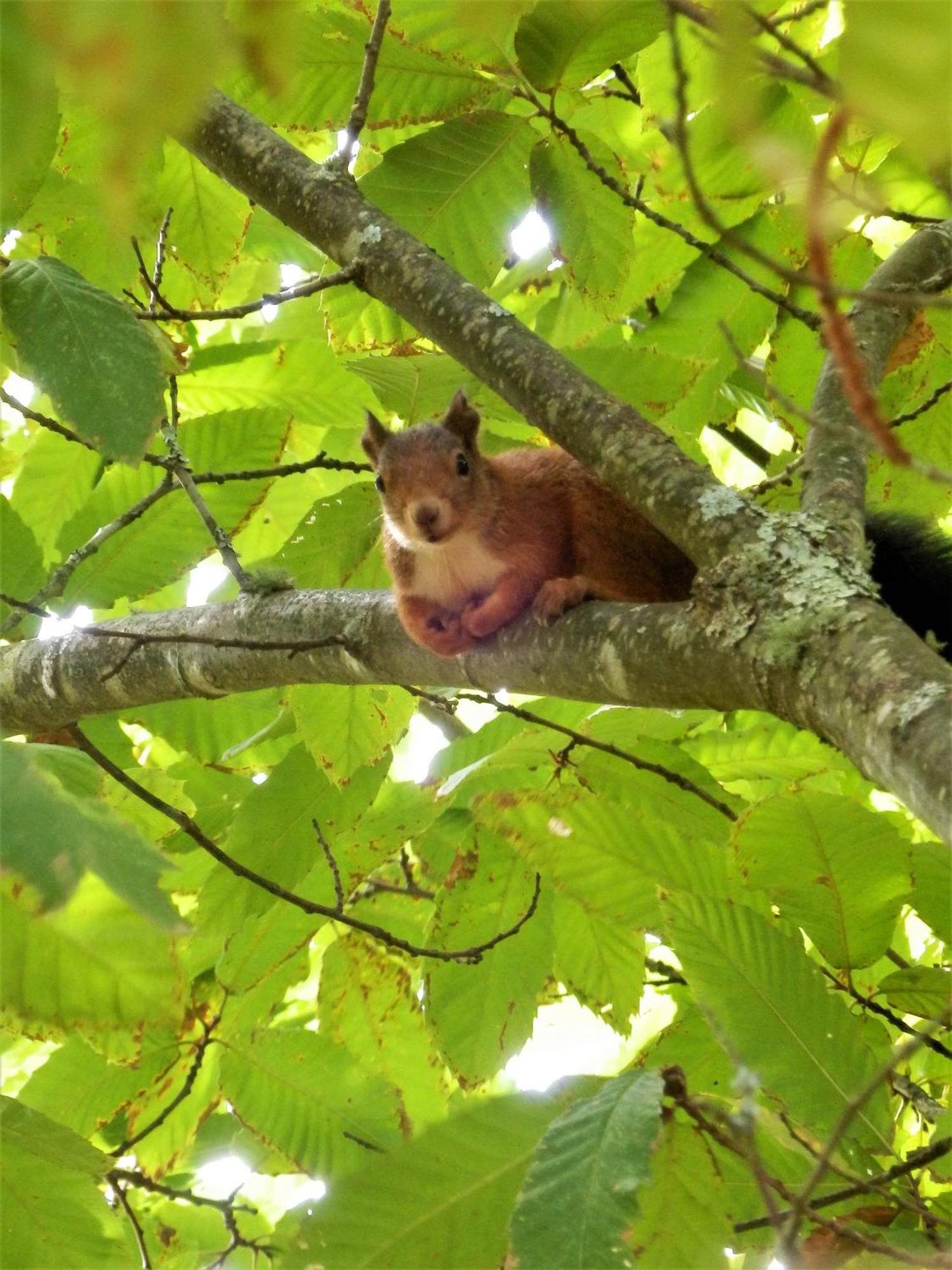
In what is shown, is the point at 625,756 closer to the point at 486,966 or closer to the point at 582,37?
the point at 486,966

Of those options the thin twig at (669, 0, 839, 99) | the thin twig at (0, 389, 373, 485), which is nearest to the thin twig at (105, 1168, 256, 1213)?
the thin twig at (0, 389, 373, 485)

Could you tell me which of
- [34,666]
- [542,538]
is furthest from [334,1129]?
[542,538]

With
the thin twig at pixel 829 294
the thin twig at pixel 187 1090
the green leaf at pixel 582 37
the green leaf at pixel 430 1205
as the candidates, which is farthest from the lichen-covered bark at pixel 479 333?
the thin twig at pixel 187 1090

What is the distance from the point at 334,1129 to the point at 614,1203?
5.68 ft

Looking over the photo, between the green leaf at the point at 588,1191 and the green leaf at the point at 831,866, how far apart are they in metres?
0.82

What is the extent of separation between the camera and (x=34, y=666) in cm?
296

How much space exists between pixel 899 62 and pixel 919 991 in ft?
6.24

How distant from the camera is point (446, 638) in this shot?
2.56 metres

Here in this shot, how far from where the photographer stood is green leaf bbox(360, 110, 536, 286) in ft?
8.68

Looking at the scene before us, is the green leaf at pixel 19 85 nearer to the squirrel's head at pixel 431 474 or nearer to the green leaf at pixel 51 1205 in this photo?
the green leaf at pixel 51 1205

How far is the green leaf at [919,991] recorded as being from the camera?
2.05m

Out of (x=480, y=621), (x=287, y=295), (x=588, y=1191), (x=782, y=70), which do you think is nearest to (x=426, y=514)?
(x=480, y=621)

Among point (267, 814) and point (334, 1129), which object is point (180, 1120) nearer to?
point (334, 1129)

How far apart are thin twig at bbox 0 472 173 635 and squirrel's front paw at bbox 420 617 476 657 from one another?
2.65 ft
